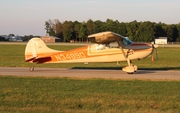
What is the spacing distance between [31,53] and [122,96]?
395 inches

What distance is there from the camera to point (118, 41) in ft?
61.1

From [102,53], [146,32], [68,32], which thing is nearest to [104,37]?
[102,53]

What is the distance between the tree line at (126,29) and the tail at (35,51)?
85.0m

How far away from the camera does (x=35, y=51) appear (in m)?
19.8

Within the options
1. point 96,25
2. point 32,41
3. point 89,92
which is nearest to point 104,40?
point 32,41

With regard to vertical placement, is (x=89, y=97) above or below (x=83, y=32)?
below

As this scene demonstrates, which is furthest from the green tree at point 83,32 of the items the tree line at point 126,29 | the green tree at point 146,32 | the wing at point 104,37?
the wing at point 104,37

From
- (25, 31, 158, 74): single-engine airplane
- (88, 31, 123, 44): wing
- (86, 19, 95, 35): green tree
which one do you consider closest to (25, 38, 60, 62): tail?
(25, 31, 158, 74): single-engine airplane

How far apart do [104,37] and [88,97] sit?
23.8ft

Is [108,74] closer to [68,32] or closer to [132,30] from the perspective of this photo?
[132,30]

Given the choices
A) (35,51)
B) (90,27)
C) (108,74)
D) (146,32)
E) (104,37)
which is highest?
(90,27)

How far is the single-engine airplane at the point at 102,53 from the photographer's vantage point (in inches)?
737

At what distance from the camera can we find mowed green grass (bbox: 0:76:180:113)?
30.3ft

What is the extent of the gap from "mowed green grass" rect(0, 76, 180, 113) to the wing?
3645mm
